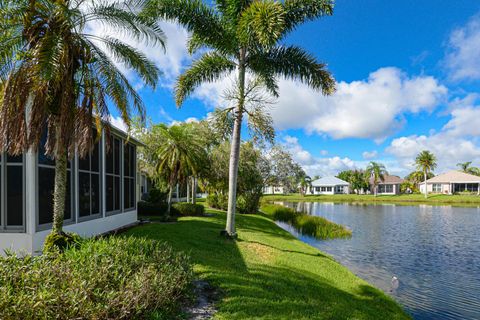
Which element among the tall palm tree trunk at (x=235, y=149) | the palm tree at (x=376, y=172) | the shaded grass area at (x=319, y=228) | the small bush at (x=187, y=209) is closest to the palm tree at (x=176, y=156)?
the small bush at (x=187, y=209)

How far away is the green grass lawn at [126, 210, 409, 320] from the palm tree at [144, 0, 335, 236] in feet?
7.89

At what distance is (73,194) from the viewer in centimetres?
1060

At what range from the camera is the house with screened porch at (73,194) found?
27.6 ft

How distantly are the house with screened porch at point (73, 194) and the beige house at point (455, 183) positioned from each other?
69.9 m

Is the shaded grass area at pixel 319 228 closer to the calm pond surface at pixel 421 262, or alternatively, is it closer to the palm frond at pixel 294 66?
the calm pond surface at pixel 421 262

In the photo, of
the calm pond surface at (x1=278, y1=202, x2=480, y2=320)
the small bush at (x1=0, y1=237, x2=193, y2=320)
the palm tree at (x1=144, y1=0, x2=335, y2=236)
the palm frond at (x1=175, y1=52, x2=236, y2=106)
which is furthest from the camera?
the palm frond at (x1=175, y1=52, x2=236, y2=106)

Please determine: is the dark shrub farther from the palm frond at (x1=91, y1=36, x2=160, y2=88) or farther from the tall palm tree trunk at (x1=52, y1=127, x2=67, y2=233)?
the tall palm tree trunk at (x1=52, y1=127, x2=67, y2=233)

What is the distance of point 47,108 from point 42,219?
351cm

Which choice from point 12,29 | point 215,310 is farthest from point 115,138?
point 215,310

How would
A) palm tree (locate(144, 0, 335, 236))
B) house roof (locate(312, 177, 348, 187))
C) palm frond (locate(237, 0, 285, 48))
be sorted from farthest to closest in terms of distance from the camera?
house roof (locate(312, 177, 348, 187)) < palm tree (locate(144, 0, 335, 236)) < palm frond (locate(237, 0, 285, 48))

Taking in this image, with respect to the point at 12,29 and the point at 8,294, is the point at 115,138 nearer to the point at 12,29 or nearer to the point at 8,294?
the point at 12,29

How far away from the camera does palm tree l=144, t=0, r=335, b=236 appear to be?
11.3 m

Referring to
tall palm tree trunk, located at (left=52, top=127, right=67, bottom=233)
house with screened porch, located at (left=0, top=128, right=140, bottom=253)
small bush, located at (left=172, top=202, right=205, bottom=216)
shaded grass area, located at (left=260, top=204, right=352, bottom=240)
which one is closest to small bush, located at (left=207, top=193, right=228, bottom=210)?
shaded grass area, located at (left=260, top=204, right=352, bottom=240)

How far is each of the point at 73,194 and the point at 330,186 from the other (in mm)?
74774
